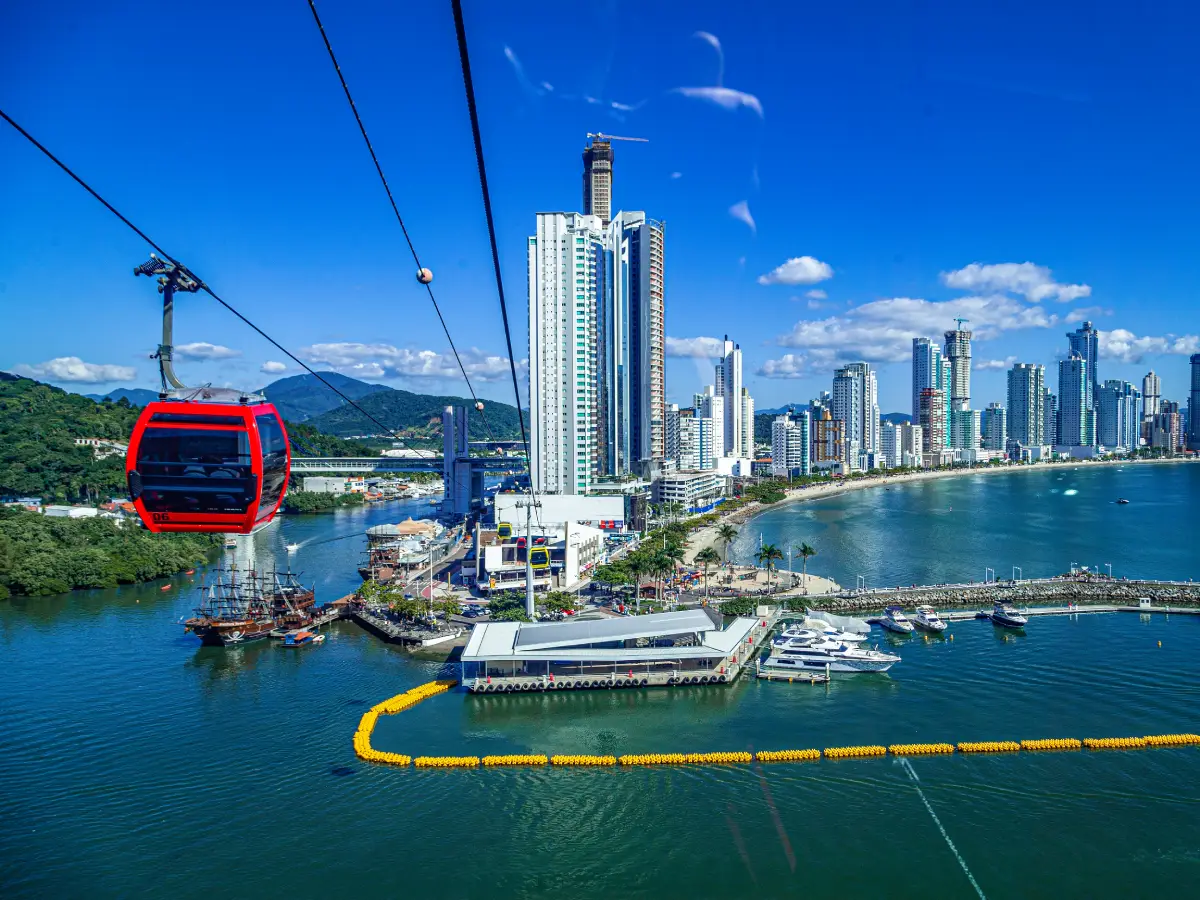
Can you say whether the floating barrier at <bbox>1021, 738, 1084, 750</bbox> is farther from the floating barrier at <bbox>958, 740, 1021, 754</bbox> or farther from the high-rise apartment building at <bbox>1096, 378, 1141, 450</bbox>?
the high-rise apartment building at <bbox>1096, 378, 1141, 450</bbox>

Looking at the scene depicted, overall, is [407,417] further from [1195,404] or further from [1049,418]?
[1195,404]

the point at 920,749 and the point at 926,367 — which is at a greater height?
the point at 926,367

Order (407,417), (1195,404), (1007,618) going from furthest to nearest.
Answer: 1. (407,417)
2. (1195,404)
3. (1007,618)

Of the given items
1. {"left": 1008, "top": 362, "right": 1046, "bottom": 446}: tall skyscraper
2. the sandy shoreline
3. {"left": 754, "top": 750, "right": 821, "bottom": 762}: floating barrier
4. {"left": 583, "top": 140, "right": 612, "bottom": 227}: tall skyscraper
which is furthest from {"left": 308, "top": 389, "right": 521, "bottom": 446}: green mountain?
{"left": 754, "top": 750, "right": 821, "bottom": 762}: floating barrier

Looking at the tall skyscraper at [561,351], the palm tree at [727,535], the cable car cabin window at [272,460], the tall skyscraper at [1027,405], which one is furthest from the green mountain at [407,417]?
the cable car cabin window at [272,460]

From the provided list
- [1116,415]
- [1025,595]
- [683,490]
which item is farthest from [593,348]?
[1116,415]

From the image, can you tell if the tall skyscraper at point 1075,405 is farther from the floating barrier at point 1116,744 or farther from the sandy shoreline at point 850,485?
the floating barrier at point 1116,744

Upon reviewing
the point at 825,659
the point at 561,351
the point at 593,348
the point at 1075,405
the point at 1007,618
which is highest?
the point at 1075,405
